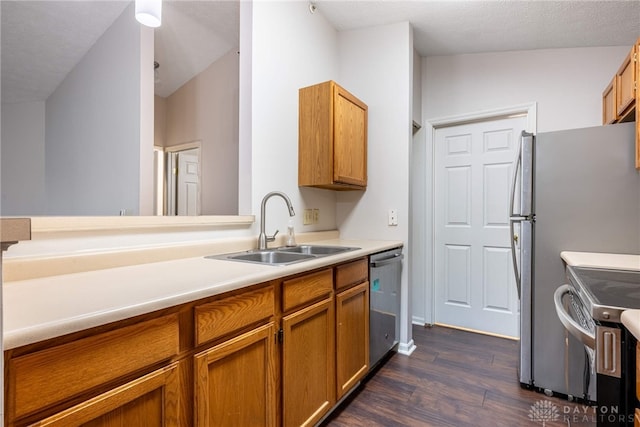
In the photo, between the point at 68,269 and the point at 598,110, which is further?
the point at 598,110

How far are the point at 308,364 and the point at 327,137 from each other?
1.42 m

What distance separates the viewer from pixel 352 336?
1837 mm

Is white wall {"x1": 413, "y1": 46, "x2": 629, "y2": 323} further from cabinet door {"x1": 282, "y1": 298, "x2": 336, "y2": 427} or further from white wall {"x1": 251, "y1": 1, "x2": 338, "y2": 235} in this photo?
cabinet door {"x1": 282, "y1": 298, "x2": 336, "y2": 427}

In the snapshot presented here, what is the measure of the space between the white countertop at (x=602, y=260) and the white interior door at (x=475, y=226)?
111 centimetres

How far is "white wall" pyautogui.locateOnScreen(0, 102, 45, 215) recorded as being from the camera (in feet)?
13.2

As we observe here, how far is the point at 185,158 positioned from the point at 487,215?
369 centimetres

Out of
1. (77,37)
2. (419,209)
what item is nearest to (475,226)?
(419,209)

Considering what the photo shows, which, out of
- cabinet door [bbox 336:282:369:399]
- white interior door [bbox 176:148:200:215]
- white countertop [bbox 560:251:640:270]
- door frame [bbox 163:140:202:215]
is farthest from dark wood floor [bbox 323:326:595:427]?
white interior door [bbox 176:148:200:215]

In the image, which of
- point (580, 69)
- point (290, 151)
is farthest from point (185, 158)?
point (580, 69)

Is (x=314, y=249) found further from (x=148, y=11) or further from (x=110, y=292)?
(x=148, y=11)

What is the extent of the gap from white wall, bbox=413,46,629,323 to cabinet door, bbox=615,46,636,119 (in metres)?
0.44

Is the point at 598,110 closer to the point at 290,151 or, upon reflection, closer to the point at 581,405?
the point at 581,405

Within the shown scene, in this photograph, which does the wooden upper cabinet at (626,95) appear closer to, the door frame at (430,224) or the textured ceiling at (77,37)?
the door frame at (430,224)

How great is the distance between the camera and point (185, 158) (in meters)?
4.44
